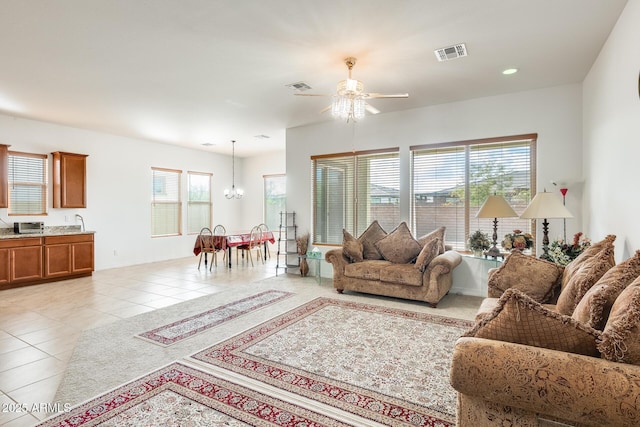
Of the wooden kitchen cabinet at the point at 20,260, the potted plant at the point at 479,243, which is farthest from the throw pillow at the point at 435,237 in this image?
the wooden kitchen cabinet at the point at 20,260

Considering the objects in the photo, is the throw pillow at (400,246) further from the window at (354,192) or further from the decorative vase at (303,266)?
the decorative vase at (303,266)

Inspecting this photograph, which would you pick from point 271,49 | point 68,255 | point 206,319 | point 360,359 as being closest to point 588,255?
point 360,359

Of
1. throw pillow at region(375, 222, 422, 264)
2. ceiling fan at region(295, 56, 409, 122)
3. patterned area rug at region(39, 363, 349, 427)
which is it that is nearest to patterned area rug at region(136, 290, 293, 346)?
patterned area rug at region(39, 363, 349, 427)

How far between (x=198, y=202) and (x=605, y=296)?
912 cm

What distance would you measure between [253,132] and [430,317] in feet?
16.7

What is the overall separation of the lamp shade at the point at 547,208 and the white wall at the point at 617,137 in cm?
36

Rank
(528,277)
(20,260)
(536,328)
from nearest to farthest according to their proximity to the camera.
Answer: (536,328) < (528,277) < (20,260)

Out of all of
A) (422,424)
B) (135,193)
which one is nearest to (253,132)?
(135,193)

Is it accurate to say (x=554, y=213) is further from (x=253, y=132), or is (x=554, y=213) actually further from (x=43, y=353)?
(x=253, y=132)

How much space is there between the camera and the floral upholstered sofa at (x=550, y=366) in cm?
115

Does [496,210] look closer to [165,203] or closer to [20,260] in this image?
[20,260]

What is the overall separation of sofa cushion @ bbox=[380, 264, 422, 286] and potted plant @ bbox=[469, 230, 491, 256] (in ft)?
2.75

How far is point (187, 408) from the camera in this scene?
6.97ft

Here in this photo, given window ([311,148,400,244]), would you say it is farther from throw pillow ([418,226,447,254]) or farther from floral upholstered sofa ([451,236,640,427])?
floral upholstered sofa ([451,236,640,427])
